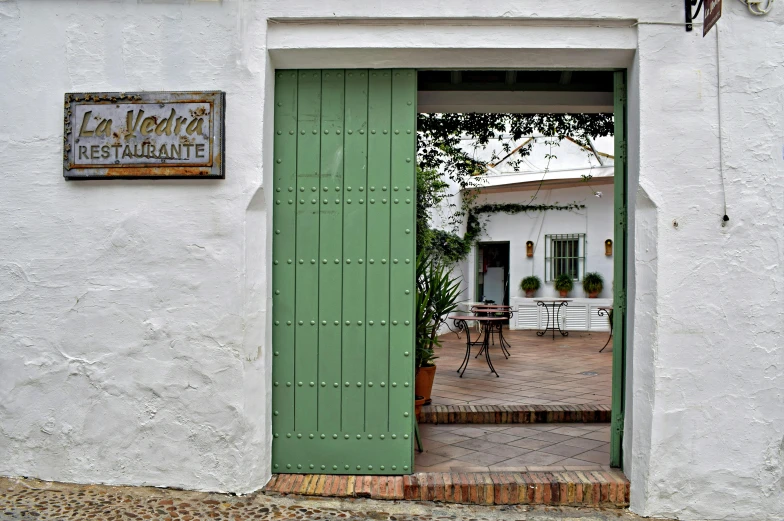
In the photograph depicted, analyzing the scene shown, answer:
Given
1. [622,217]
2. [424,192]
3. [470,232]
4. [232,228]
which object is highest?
[424,192]

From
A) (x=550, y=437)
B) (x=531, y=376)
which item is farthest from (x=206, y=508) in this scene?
(x=531, y=376)

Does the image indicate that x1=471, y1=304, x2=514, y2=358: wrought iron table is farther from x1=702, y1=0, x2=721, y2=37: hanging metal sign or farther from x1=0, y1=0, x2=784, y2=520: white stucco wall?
x1=702, y1=0, x2=721, y2=37: hanging metal sign

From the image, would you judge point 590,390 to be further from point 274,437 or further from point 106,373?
point 106,373

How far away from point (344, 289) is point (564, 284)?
11.9 m

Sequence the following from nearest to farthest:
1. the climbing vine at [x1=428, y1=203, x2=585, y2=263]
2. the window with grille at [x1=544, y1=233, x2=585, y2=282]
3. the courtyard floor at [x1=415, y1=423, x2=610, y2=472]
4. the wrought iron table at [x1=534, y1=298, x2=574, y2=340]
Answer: the courtyard floor at [x1=415, y1=423, x2=610, y2=472] → the climbing vine at [x1=428, y1=203, x2=585, y2=263] → the wrought iron table at [x1=534, y1=298, x2=574, y2=340] → the window with grille at [x1=544, y1=233, x2=585, y2=282]

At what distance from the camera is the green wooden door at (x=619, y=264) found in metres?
3.97

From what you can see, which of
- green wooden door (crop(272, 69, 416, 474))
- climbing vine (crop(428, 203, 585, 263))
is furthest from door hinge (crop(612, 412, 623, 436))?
climbing vine (crop(428, 203, 585, 263))

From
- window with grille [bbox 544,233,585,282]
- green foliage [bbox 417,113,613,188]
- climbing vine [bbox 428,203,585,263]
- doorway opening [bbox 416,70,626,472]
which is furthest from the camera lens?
window with grille [bbox 544,233,585,282]

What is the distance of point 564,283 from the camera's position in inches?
594

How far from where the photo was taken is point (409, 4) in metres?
3.74

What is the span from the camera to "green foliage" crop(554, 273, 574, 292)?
15047 millimetres

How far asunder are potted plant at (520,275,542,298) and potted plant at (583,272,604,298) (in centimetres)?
110

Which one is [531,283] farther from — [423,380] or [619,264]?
[619,264]

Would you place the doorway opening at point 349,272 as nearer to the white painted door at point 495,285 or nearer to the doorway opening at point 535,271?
the doorway opening at point 535,271
